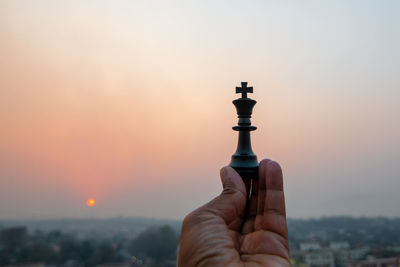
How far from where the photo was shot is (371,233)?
2933 cm

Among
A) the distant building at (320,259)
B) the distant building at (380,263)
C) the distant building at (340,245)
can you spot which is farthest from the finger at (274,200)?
the distant building at (340,245)

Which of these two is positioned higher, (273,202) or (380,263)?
(273,202)

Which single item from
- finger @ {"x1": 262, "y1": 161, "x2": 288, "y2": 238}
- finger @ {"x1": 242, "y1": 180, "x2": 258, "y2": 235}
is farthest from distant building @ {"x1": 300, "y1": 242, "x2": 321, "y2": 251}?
finger @ {"x1": 262, "y1": 161, "x2": 288, "y2": 238}

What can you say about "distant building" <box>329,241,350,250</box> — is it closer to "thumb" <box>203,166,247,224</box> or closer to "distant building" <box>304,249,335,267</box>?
"distant building" <box>304,249,335,267</box>

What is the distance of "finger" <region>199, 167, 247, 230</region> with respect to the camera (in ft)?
8.13

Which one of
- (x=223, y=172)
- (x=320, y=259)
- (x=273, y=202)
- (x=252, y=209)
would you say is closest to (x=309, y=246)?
(x=320, y=259)

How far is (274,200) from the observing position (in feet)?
8.29

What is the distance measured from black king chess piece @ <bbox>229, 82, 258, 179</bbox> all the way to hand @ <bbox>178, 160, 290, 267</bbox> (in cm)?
6

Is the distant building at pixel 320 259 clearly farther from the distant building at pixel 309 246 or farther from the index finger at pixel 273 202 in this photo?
the index finger at pixel 273 202

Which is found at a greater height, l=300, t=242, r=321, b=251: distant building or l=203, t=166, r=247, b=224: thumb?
l=203, t=166, r=247, b=224: thumb

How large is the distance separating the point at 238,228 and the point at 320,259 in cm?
2833

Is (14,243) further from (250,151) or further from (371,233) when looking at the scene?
(250,151)

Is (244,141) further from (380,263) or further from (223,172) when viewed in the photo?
(380,263)

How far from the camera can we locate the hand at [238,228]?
7.72 feet
